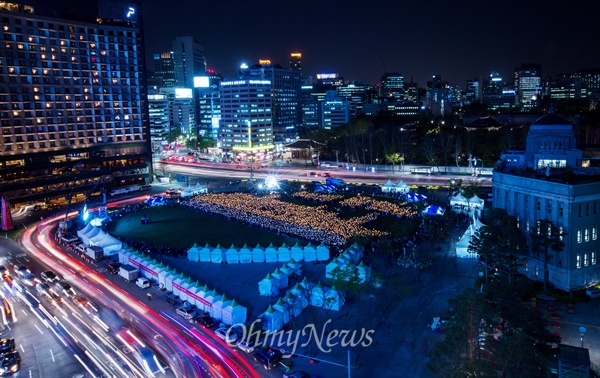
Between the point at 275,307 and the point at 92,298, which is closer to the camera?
the point at 275,307

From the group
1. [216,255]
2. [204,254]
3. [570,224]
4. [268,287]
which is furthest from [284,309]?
[570,224]

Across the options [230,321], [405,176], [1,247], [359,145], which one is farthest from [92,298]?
[359,145]

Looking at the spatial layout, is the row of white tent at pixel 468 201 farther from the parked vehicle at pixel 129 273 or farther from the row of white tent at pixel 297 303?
the parked vehicle at pixel 129 273

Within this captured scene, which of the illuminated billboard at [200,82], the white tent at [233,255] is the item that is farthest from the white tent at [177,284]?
the illuminated billboard at [200,82]

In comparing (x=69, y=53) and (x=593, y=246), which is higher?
(x=69, y=53)

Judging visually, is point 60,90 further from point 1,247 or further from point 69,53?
point 1,247

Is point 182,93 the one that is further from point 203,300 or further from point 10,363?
point 10,363

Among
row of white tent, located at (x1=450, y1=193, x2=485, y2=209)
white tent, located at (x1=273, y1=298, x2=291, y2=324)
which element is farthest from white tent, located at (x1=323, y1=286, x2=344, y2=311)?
row of white tent, located at (x1=450, y1=193, x2=485, y2=209)

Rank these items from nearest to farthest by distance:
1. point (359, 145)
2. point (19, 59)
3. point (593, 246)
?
1. point (593, 246)
2. point (19, 59)
3. point (359, 145)
